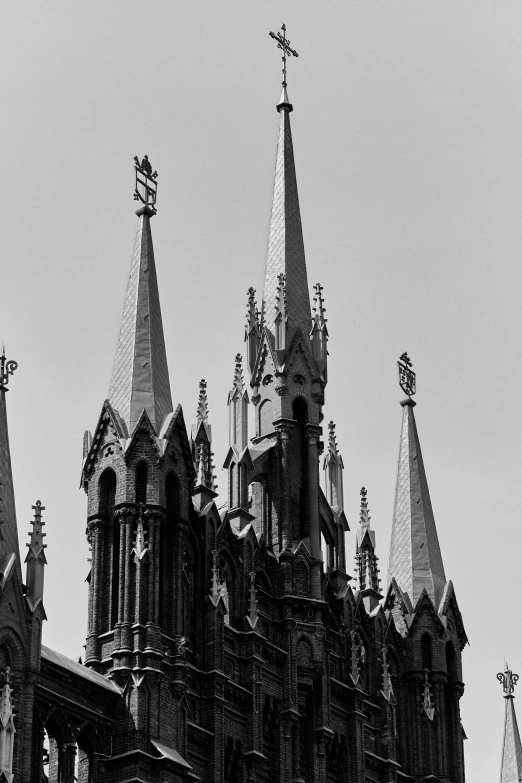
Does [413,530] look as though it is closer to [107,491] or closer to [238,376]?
[238,376]

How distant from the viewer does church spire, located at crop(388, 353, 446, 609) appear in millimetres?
73375

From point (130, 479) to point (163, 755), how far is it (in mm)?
7639

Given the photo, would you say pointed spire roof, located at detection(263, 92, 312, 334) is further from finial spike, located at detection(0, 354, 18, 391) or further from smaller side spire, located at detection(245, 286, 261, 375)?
finial spike, located at detection(0, 354, 18, 391)

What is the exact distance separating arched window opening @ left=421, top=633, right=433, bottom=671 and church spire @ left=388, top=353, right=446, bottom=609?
1131 mm

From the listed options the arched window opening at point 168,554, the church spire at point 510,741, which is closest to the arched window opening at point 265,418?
the arched window opening at point 168,554

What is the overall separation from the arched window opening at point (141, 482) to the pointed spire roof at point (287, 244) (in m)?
9.34

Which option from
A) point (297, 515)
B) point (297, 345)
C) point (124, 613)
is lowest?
point (124, 613)

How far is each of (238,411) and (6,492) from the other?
41.2 feet

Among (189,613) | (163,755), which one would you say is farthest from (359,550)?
(163,755)

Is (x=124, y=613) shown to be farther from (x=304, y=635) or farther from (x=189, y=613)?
(x=304, y=635)

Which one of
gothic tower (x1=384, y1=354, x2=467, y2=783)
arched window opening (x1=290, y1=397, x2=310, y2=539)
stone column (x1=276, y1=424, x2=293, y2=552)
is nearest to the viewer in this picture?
stone column (x1=276, y1=424, x2=293, y2=552)

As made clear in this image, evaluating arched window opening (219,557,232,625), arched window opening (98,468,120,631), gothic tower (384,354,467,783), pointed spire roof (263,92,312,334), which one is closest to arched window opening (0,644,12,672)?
arched window opening (98,468,120,631)

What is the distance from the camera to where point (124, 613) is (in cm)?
6125

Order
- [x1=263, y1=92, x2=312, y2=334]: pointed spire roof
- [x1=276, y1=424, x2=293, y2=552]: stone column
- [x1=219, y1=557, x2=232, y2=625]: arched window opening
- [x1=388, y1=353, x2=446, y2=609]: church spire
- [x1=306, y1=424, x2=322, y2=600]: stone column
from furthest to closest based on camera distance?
→ [x1=388, y1=353, x2=446, y2=609]: church spire → [x1=263, y1=92, x2=312, y2=334]: pointed spire roof → [x1=276, y1=424, x2=293, y2=552]: stone column → [x1=306, y1=424, x2=322, y2=600]: stone column → [x1=219, y1=557, x2=232, y2=625]: arched window opening
